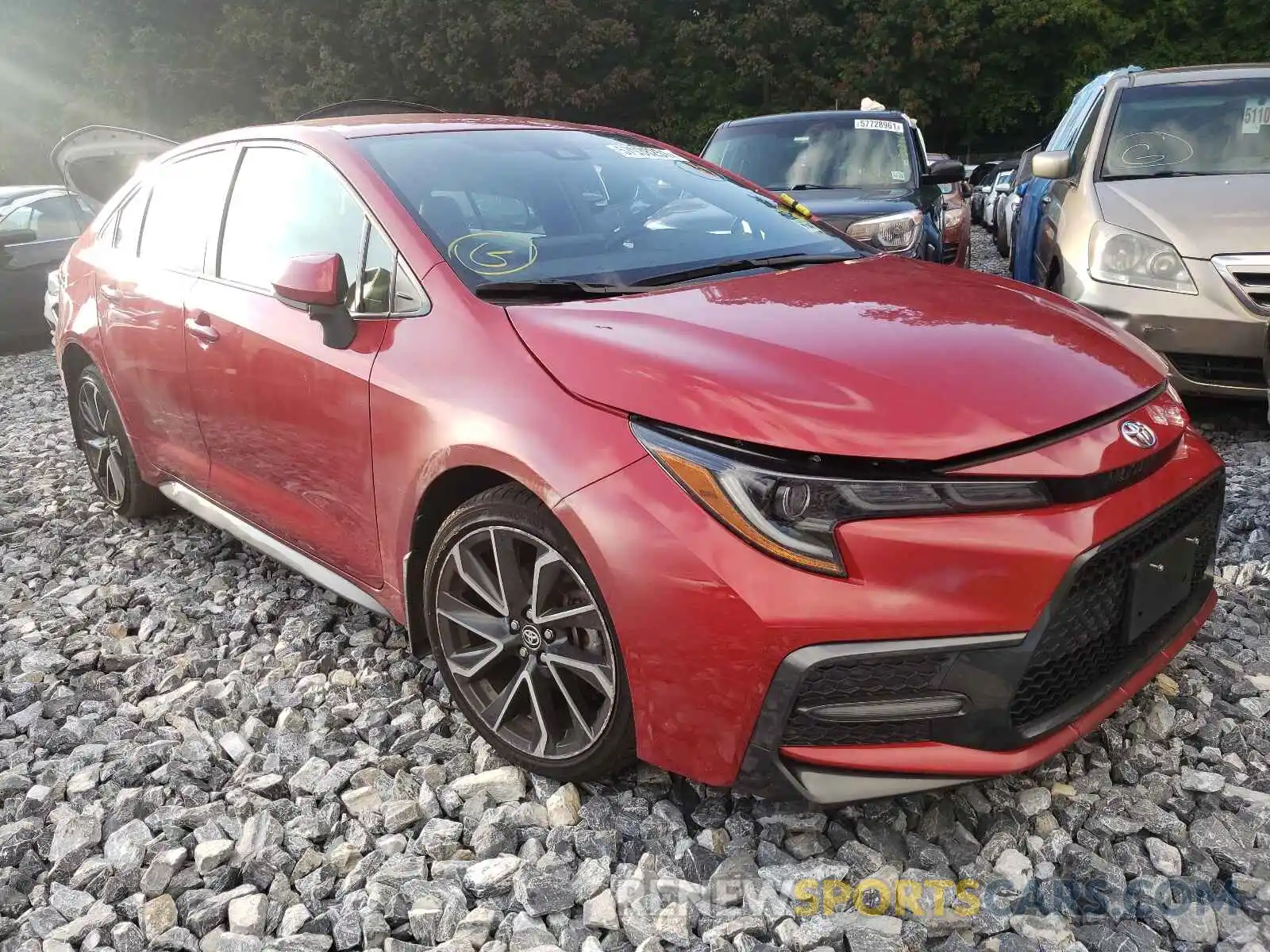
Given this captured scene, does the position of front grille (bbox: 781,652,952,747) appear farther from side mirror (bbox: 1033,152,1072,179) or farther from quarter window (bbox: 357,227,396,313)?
side mirror (bbox: 1033,152,1072,179)

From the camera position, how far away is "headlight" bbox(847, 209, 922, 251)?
19.4ft

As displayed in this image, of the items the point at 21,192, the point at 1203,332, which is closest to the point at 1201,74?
the point at 1203,332

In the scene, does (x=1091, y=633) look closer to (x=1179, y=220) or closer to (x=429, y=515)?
(x=429, y=515)

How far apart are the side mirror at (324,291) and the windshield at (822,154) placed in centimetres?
482

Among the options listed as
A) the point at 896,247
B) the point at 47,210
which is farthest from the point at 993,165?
the point at 47,210

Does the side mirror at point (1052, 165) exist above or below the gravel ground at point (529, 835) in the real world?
above

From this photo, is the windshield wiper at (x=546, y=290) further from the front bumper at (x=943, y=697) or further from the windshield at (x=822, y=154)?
the windshield at (x=822, y=154)

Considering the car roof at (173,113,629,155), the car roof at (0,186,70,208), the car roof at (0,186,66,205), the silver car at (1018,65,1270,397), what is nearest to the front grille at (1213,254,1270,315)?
→ the silver car at (1018,65,1270,397)

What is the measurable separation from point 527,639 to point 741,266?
1.16 meters

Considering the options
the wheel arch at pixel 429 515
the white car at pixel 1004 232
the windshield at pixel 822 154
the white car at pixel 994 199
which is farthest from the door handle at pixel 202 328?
the white car at pixel 994 199

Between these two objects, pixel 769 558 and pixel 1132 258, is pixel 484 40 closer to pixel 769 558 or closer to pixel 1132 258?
pixel 1132 258

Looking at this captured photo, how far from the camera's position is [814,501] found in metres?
1.82

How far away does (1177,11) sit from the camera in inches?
1126

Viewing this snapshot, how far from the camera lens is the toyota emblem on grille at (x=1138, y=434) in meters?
2.02
